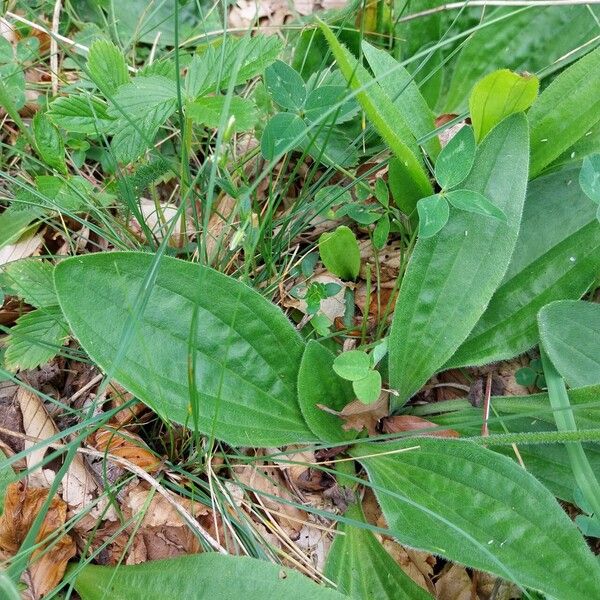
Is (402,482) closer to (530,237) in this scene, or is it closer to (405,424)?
(405,424)

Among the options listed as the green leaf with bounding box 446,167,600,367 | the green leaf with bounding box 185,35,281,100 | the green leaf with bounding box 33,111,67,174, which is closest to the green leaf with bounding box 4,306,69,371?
the green leaf with bounding box 33,111,67,174

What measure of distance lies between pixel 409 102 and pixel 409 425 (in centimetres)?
71

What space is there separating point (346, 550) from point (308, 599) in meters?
0.18

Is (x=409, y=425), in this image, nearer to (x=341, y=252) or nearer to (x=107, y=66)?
(x=341, y=252)

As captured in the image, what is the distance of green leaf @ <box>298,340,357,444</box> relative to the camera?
4.17 feet

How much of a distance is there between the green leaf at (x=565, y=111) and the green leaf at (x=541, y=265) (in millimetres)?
58

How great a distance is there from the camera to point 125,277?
1171 millimetres

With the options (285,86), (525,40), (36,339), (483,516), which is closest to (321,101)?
(285,86)

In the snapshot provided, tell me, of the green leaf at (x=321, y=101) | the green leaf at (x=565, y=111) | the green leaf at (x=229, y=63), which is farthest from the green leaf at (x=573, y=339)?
the green leaf at (x=229, y=63)

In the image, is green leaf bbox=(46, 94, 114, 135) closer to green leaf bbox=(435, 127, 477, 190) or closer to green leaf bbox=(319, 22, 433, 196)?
green leaf bbox=(319, 22, 433, 196)

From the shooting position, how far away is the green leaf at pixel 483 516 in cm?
108

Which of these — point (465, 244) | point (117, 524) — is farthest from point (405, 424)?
point (117, 524)

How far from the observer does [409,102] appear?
141cm

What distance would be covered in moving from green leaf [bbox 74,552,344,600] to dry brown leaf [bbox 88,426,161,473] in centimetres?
20
